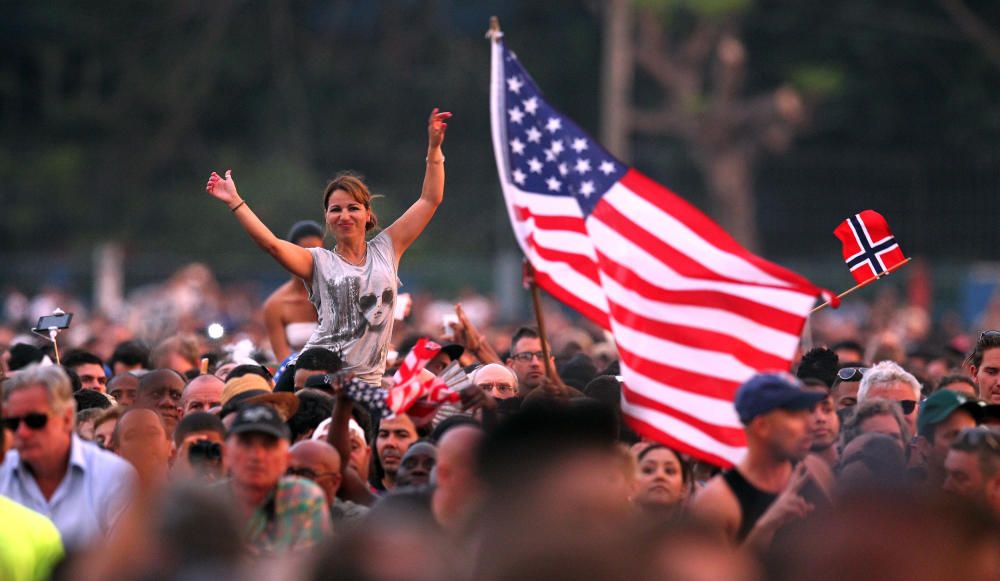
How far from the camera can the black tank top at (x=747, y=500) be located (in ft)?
21.8

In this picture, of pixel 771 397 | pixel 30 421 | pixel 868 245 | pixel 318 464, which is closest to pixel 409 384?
pixel 318 464

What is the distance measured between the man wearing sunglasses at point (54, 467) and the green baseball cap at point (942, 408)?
3442 mm

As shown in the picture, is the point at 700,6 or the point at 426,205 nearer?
the point at 426,205

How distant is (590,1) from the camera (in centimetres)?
4025

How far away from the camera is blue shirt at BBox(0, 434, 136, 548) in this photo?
6.96 m

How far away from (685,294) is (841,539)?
138 inches

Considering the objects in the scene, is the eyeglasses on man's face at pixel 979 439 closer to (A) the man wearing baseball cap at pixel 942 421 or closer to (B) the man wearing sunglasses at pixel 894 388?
(A) the man wearing baseball cap at pixel 942 421

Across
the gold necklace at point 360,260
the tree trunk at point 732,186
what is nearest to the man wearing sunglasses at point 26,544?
the gold necklace at point 360,260

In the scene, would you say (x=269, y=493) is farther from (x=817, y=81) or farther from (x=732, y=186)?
(x=817, y=81)

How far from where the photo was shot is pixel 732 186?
1471 inches

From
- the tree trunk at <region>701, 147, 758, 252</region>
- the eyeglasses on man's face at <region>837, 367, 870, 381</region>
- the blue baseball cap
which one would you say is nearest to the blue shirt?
the blue baseball cap

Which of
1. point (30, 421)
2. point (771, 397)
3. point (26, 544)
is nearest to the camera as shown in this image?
point (26, 544)

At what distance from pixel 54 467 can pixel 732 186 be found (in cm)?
3106

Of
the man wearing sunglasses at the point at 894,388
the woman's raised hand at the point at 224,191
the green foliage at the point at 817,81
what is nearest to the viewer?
the woman's raised hand at the point at 224,191
